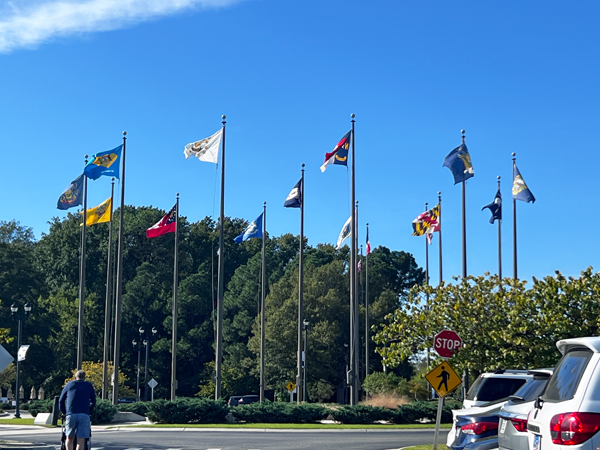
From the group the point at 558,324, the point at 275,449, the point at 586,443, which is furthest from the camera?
the point at 558,324

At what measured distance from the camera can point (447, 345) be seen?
54.3 ft

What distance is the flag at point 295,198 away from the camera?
3553 centimetres

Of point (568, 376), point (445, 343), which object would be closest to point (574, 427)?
point (568, 376)

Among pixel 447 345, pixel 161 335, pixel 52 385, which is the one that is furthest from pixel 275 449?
pixel 161 335

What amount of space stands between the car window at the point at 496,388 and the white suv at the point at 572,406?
6761 mm

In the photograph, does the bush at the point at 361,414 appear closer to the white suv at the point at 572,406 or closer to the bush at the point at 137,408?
the bush at the point at 137,408

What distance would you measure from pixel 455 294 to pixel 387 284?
53.8 metres

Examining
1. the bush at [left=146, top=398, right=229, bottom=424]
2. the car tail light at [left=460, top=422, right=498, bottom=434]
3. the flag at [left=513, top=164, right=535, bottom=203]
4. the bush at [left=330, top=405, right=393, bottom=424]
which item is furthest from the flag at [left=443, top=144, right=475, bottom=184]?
the car tail light at [left=460, top=422, right=498, bottom=434]

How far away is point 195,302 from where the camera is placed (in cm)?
8050

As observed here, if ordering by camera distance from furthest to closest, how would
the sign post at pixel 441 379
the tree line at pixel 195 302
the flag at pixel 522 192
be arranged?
the tree line at pixel 195 302
the flag at pixel 522 192
the sign post at pixel 441 379

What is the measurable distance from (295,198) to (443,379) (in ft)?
66.8

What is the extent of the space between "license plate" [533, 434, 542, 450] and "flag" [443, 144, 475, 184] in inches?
1041

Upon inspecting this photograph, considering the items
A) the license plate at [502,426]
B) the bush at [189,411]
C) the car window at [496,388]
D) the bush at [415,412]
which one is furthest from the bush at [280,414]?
the license plate at [502,426]

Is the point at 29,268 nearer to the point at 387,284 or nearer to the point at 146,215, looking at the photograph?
the point at 146,215
